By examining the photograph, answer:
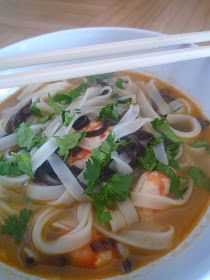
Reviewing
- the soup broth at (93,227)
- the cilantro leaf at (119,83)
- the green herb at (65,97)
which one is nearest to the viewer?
the soup broth at (93,227)

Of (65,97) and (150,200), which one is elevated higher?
(65,97)

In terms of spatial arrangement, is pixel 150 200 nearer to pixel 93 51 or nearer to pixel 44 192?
pixel 44 192

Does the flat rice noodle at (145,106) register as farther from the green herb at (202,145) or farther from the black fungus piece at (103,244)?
the black fungus piece at (103,244)

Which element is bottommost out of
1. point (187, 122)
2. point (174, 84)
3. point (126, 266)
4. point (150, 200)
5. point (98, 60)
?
point (126, 266)

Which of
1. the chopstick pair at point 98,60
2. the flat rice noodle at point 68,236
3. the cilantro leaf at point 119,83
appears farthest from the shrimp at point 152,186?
the cilantro leaf at point 119,83

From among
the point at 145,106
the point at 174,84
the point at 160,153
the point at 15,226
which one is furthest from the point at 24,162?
the point at 174,84

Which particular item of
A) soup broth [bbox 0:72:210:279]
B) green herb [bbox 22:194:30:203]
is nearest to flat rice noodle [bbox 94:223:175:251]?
soup broth [bbox 0:72:210:279]
